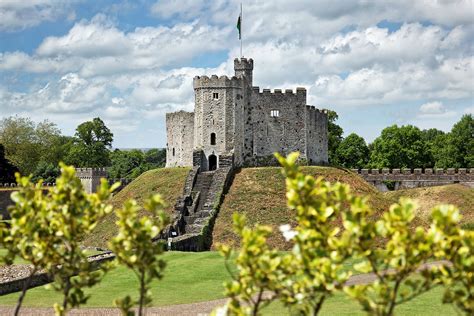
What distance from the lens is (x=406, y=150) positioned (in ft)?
276

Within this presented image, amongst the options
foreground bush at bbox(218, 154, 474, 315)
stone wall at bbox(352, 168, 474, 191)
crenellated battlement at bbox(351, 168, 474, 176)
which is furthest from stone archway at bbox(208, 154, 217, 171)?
foreground bush at bbox(218, 154, 474, 315)

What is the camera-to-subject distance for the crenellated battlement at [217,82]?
50719 millimetres

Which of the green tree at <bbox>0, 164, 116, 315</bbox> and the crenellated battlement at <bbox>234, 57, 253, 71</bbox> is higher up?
the crenellated battlement at <bbox>234, 57, 253, 71</bbox>

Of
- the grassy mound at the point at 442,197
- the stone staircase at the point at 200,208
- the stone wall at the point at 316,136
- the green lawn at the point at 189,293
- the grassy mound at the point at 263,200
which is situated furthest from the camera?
the grassy mound at the point at 442,197

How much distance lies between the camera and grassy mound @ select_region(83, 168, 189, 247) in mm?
43556

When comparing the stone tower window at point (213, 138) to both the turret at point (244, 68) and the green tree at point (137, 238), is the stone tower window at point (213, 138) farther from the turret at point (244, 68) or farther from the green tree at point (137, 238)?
the green tree at point (137, 238)

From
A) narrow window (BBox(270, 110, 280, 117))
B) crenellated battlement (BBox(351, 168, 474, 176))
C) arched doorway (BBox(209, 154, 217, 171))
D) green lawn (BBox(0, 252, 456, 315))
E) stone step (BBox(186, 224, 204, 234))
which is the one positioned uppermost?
narrow window (BBox(270, 110, 280, 117))

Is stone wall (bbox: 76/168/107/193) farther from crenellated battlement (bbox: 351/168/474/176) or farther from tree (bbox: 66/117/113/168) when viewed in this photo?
crenellated battlement (bbox: 351/168/474/176)

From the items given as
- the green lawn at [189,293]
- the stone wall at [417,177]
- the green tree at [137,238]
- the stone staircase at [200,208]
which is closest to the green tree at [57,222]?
the green tree at [137,238]

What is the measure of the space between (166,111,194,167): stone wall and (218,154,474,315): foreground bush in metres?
46.8

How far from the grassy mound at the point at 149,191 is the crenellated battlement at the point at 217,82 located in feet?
23.8

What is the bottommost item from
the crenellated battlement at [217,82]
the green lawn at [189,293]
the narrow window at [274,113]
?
the green lawn at [189,293]

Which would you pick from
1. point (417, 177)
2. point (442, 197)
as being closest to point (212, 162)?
point (442, 197)

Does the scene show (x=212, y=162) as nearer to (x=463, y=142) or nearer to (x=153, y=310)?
(x=153, y=310)
